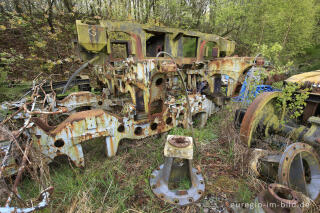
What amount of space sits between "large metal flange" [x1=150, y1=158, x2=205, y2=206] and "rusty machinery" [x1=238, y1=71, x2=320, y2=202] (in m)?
0.75

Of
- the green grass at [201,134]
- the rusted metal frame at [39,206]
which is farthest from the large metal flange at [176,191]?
the rusted metal frame at [39,206]

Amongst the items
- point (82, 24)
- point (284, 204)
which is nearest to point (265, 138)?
point (284, 204)

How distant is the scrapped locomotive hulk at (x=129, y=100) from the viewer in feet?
6.37

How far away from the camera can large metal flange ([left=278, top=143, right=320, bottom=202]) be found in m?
1.53

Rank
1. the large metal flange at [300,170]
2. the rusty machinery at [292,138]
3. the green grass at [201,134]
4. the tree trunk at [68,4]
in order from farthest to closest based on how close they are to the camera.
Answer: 1. the tree trunk at [68,4]
2. the green grass at [201,134]
3. the rusty machinery at [292,138]
4. the large metal flange at [300,170]

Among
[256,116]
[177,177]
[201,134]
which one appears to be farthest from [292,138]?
[177,177]

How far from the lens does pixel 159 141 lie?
2801 mm

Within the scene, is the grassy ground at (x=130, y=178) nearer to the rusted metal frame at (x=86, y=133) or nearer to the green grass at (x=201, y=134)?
the green grass at (x=201, y=134)

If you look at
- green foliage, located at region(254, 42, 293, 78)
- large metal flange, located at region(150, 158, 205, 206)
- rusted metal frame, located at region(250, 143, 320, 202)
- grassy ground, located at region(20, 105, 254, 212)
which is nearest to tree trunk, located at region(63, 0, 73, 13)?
grassy ground, located at region(20, 105, 254, 212)

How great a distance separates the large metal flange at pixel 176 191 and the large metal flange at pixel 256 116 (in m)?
0.94

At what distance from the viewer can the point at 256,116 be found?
2234 millimetres

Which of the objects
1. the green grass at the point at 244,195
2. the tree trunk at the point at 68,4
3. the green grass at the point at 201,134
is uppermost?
the tree trunk at the point at 68,4

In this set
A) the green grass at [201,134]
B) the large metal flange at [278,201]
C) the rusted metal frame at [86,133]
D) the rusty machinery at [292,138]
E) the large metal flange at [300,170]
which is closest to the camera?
the large metal flange at [278,201]

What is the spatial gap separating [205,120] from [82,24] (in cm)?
327
